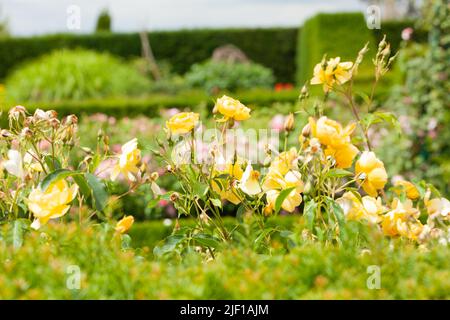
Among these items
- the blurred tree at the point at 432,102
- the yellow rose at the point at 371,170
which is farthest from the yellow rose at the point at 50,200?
the blurred tree at the point at 432,102

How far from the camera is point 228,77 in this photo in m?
13.6

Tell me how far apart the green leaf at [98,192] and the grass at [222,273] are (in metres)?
0.10

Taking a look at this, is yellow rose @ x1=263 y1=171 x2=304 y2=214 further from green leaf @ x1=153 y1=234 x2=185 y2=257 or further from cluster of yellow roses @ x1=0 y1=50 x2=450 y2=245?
green leaf @ x1=153 y1=234 x2=185 y2=257

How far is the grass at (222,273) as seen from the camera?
4.89 ft

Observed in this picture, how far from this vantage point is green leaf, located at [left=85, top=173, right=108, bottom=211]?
68.4 inches

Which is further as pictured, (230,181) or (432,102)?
(432,102)

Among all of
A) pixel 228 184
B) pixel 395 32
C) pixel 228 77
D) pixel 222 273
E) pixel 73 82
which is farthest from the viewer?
pixel 395 32

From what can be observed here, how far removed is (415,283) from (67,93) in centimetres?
1046

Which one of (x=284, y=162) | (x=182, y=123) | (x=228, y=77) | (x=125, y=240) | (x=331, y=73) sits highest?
(x=331, y=73)

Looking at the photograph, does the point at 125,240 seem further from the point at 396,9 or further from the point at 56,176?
the point at 396,9

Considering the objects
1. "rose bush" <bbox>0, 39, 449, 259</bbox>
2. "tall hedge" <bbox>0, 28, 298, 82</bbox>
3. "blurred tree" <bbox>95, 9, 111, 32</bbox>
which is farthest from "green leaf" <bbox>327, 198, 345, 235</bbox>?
"blurred tree" <bbox>95, 9, 111, 32</bbox>

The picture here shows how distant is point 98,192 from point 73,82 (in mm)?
10156

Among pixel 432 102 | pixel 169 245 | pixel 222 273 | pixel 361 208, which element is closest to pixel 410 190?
pixel 361 208

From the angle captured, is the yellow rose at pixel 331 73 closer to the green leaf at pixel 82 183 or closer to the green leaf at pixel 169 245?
the green leaf at pixel 169 245
